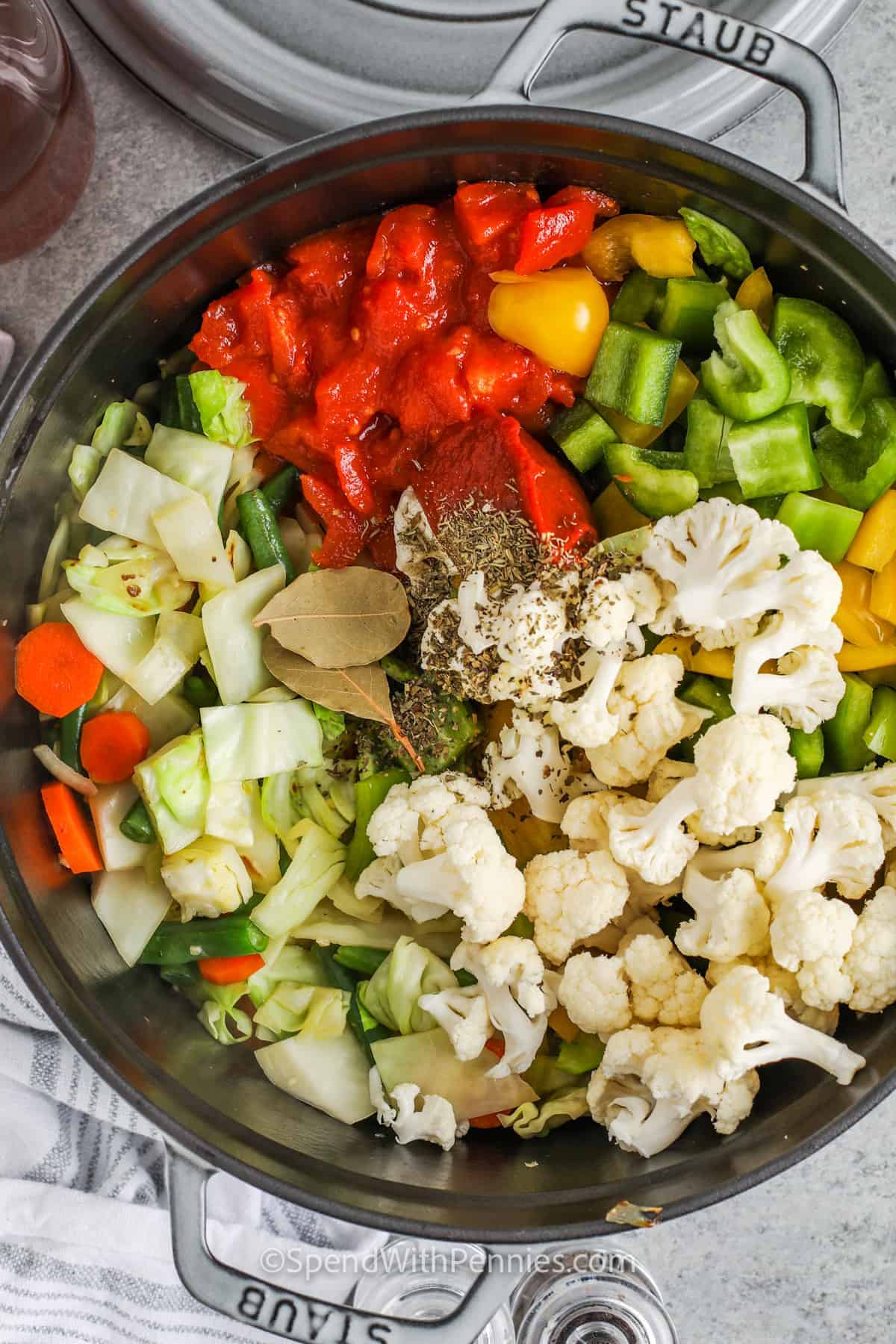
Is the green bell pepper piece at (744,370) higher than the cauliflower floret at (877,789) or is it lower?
higher

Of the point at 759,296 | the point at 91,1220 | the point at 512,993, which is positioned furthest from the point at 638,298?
the point at 91,1220

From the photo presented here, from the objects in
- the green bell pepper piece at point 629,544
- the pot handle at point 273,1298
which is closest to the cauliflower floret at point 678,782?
the green bell pepper piece at point 629,544

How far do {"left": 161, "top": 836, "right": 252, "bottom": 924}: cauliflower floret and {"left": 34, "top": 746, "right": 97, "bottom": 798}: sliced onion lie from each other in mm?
184

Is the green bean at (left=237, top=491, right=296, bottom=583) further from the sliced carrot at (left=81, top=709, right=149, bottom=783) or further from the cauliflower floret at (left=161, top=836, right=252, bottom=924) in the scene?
the cauliflower floret at (left=161, top=836, right=252, bottom=924)

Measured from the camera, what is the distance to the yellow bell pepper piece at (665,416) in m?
1.70

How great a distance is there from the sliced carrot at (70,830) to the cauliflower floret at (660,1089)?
0.92 m

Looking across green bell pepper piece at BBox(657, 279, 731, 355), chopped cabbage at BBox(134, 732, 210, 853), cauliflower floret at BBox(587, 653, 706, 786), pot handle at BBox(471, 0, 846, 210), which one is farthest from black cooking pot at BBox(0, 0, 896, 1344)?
cauliflower floret at BBox(587, 653, 706, 786)

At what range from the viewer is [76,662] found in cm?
181

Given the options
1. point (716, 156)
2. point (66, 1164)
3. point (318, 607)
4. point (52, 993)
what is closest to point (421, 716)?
point (318, 607)

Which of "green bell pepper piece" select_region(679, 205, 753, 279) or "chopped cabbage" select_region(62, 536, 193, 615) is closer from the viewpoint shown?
"green bell pepper piece" select_region(679, 205, 753, 279)

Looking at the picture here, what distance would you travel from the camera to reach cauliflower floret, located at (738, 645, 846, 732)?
1.59 metres

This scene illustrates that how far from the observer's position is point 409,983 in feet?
5.82

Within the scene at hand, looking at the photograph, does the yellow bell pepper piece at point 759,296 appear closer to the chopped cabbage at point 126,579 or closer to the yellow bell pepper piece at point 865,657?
the yellow bell pepper piece at point 865,657

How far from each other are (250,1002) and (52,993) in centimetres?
39
